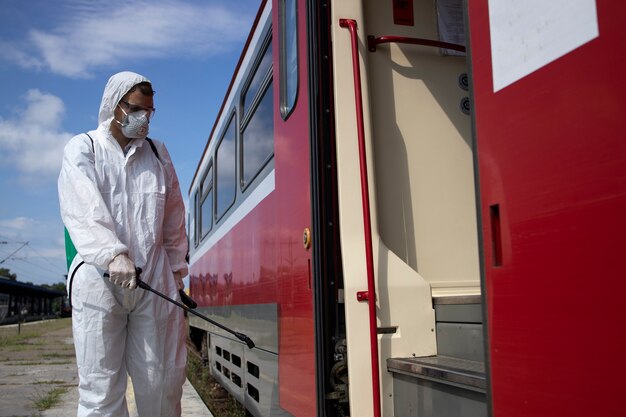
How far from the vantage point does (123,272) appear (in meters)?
2.57

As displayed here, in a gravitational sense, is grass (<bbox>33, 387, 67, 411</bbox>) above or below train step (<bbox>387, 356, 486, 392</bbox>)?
below

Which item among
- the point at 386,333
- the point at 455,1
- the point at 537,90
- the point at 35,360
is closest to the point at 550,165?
the point at 537,90

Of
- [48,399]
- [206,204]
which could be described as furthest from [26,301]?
[48,399]

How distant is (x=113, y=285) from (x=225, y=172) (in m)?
3.63

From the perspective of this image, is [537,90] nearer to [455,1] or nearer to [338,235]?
[338,235]

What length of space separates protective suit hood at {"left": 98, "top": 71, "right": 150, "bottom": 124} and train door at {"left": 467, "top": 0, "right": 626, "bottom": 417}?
5.44ft

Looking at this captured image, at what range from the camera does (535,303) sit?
1.49 m

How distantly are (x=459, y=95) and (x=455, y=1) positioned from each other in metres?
0.52

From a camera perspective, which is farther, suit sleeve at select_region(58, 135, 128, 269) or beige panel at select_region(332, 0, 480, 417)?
beige panel at select_region(332, 0, 480, 417)

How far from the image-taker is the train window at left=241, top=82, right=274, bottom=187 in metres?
4.07

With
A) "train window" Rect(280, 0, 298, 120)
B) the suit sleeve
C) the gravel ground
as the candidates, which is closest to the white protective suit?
the suit sleeve

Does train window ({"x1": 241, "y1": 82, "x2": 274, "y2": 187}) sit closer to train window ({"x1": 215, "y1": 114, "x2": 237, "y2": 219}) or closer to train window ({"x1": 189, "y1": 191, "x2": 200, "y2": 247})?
train window ({"x1": 215, "y1": 114, "x2": 237, "y2": 219})

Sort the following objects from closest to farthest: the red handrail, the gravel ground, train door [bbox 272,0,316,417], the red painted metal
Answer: the red handrail → train door [bbox 272,0,316,417] → the red painted metal → the gravel ground

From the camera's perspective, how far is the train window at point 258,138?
4.07 m
